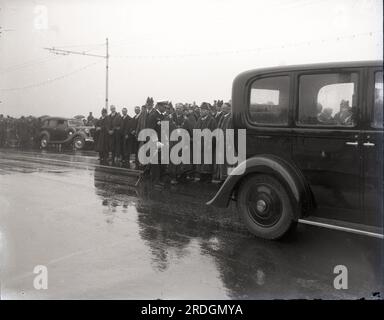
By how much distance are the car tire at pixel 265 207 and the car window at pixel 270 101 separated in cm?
75

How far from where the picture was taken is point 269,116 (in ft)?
19.5

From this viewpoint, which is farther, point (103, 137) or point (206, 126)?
point (103, 137)

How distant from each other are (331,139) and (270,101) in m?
0.99

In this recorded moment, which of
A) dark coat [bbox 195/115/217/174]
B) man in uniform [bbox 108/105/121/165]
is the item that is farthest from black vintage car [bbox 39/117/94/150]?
dark coat [bbox 195/115/217/174]

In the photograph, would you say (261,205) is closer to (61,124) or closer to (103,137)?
(103,137)

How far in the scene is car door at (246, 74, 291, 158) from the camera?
5.75 meters

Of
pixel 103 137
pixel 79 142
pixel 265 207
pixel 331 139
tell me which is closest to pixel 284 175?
pixel 265 207

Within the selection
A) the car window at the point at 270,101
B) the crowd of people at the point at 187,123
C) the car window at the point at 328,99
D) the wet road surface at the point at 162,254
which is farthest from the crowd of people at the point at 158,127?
the car window at the point at 328,99

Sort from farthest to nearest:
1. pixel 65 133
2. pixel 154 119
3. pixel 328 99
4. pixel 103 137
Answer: pixel 65 133
pixel 103 137
pixel 154 119
pixel 328 99

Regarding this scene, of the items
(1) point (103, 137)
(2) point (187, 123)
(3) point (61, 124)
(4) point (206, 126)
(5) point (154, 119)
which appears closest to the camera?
(4) point (206, 126)

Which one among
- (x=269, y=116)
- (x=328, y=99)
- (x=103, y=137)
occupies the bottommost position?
(x=103, y=137)
